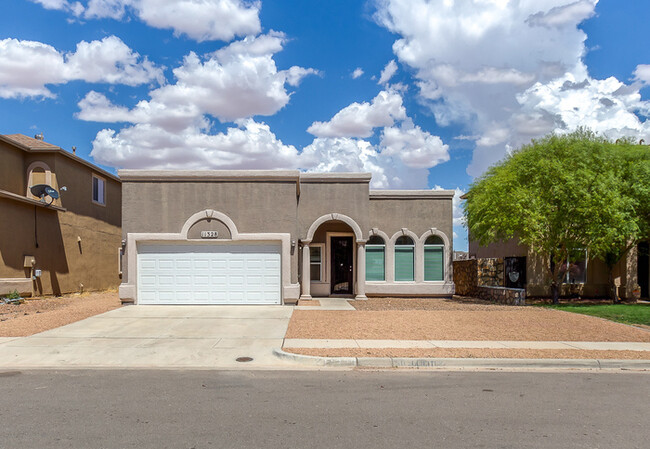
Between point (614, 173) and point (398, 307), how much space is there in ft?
34.8

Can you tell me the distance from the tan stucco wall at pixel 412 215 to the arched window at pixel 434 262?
24.7 inches

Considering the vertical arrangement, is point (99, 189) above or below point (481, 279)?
above

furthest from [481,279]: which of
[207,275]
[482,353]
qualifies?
[482,353]

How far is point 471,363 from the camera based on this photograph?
351 inches

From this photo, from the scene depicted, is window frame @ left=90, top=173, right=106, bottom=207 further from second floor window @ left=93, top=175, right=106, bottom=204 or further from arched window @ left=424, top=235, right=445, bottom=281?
arched window @ left=424, top=235, right=445, bottom=281

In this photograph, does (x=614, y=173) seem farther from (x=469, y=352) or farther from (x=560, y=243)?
(x=469, y=352)

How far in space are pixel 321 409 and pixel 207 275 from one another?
1167 centimetres

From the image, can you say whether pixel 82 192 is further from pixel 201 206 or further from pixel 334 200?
pixel 334 200

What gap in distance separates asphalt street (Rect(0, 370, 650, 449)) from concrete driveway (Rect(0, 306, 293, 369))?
2.26 feet

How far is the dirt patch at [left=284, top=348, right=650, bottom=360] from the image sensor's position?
30.2ft

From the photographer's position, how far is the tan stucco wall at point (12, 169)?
20141 millimetres

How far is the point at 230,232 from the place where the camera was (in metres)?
17.3

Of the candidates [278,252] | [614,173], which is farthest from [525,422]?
[614,173]

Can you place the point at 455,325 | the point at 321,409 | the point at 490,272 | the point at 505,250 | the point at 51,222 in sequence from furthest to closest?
the point at 505,250
the point at 490,272
the point at 51,222
the point at 455,325
the point at 321,409
